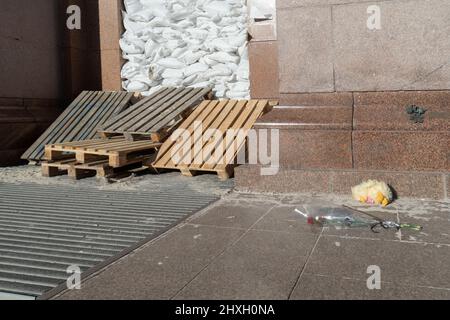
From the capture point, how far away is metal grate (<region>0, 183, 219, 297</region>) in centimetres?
292

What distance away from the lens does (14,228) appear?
391 cm

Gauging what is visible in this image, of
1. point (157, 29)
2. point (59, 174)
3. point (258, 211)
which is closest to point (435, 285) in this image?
point (258, 211)

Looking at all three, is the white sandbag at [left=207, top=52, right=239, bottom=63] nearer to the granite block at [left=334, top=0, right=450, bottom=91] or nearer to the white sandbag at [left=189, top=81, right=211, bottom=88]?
the white sandbag at [left=189, top=81, right=211, bottom=88]

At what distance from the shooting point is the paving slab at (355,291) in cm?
236

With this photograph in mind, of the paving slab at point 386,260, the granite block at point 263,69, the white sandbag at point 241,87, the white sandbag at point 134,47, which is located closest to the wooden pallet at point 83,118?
the white sandbag at point 134,47

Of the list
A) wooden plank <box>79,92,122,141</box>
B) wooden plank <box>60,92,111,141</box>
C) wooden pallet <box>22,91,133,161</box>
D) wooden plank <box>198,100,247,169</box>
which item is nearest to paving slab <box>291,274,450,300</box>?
wooden plank <box>198,100,247,169</box>

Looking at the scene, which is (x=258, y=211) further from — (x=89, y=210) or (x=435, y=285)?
(x=435, y=285)

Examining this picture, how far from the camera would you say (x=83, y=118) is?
8.04 meters

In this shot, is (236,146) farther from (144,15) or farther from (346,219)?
(144,15)

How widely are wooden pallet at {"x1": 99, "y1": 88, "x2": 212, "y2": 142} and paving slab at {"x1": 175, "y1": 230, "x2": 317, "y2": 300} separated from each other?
12.0 feet

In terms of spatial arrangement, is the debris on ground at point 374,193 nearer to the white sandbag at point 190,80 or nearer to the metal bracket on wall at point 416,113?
the metal bracket on wall at point 416,113

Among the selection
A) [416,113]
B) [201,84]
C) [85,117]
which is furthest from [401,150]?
[85,117]

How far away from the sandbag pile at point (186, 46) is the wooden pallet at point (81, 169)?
8.69 feet
